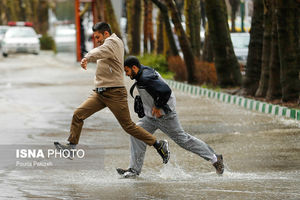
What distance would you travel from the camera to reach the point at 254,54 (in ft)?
71.1

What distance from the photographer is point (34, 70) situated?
35875 millimetres

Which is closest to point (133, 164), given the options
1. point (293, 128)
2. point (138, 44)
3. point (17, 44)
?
point (293, 128)

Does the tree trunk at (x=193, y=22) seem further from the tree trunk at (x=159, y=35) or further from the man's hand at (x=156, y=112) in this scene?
the man's hand at (x=156, y=112)

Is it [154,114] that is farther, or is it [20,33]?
[20,33]

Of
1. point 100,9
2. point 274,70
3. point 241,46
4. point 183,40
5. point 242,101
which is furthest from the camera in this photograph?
point 100,9

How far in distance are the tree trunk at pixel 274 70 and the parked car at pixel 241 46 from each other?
10.7 metres

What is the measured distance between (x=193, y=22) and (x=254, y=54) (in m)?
7.26

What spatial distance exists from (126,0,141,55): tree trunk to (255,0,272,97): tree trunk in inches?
596

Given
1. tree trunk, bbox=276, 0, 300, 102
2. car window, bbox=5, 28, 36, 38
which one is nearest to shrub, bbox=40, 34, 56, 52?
car window, bbox=5, 28, 36, 38

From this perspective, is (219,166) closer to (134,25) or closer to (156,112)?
(156,112)

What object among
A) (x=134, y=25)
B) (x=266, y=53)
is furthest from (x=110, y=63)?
(x=134, y=25)

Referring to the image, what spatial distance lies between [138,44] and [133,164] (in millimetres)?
26093

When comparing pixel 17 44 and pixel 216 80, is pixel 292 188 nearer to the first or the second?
pixel 216 80

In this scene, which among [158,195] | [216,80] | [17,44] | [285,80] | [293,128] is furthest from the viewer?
[17,44]
